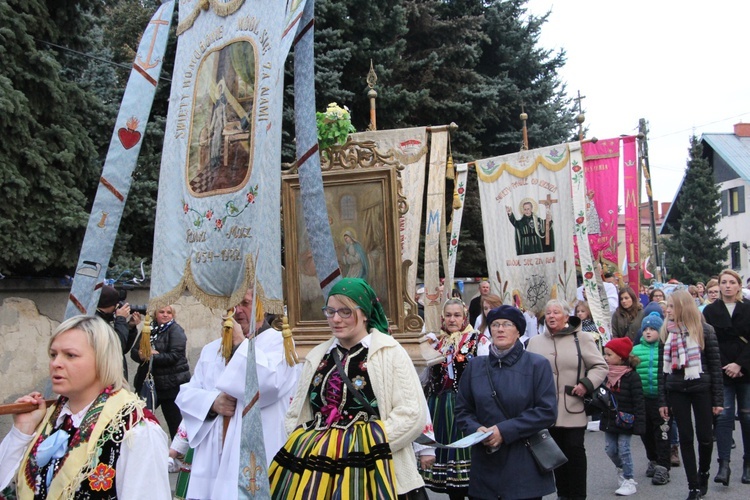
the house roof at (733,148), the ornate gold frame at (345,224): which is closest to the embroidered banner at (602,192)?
the ornate gold frame at (345,224)

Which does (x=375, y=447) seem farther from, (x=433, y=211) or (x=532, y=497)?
(x=433, y=211)

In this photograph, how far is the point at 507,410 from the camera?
534 cm

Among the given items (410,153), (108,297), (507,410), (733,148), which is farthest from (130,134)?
(733,148)

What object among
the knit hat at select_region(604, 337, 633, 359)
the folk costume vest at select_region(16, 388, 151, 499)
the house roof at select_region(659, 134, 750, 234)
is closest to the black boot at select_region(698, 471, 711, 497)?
the knit hat at select_region(604, 337, 633, 359)

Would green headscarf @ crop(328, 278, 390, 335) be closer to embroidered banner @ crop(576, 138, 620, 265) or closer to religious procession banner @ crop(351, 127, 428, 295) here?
religious procession banner @ crop(351, 127, 428, 295)

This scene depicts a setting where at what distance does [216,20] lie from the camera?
5.22 meters

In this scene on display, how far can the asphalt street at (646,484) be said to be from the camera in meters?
7.98

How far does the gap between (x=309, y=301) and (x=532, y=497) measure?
13.2 feet

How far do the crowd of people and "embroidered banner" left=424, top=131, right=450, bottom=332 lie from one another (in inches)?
65.5

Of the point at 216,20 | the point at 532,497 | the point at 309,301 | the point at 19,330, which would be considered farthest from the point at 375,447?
the point at 19,330

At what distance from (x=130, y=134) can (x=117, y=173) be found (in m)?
0.26

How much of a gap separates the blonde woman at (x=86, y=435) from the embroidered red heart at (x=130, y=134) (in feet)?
6.67

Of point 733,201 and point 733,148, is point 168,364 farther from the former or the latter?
point 733,148

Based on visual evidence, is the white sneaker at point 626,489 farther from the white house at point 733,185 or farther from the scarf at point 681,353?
the white house at point 733,185
